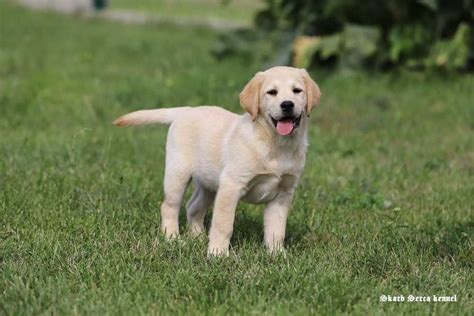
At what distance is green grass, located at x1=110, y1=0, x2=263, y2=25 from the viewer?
20359 mm

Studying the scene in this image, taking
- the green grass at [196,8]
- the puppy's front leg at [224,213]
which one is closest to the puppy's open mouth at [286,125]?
the puppy's front leg at [224,213]

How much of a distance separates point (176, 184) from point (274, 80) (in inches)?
35.2

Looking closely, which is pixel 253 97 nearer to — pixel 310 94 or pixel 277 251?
pixel 310 94

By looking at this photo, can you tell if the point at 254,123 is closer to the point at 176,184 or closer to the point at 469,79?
the point at 176,184

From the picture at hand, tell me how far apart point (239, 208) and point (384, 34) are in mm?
6298

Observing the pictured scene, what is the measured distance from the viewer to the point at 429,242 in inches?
194

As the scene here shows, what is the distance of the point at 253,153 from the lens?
14.9ft

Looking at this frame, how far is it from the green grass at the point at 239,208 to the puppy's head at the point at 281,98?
2.40 feet

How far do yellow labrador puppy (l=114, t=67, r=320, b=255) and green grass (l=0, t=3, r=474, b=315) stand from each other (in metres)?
0.24

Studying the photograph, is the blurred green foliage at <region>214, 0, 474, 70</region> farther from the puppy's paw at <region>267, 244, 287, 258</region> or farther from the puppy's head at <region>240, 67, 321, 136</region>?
the puppy's paw at <region>267, 244, 287, 258</region>

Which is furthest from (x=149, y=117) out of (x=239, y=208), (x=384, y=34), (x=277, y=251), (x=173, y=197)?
(x=384, y=34)

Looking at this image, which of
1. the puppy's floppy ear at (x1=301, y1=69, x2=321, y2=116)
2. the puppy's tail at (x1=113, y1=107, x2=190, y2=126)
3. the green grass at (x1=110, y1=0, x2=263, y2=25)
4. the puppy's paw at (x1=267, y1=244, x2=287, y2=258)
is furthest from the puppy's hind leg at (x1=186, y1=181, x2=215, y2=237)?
the green grass at (x1=110, y1=0, x2=263, y2=25)

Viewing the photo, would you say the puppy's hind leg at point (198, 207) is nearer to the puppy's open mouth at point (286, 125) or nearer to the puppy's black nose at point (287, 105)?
the puppy's open mouth at point (286, 125)

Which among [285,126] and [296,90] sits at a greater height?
[296,90]
